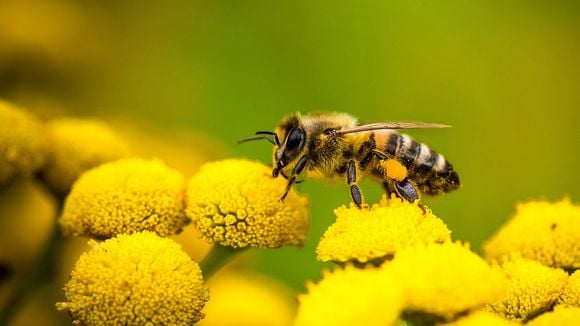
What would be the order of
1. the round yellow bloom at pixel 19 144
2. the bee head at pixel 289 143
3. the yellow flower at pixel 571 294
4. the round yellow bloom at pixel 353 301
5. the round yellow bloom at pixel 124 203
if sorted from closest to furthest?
the round yellow bloom at pixel 353 301 < the yellow flower at pixel 571 294 < the round yellow bloom at pixel 124 203 < the round yellow bloom at pixel 19 144 < the bee head at pixel 289 143

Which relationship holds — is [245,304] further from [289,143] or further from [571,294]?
[571,294]

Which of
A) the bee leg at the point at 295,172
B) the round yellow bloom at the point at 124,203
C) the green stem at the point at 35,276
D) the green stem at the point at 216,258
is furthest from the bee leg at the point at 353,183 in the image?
the green stem at the point at 35,276

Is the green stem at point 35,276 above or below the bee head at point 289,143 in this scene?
below

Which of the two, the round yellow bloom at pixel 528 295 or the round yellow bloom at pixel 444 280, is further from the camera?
the round yellow bloom at pixel 528 295

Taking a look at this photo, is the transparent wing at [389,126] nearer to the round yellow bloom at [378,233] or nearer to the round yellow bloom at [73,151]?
the round yellow bloom at [378,233]

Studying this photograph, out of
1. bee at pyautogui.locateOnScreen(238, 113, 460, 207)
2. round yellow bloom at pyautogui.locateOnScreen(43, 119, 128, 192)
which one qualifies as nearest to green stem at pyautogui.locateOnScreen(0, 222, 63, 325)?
round yellow bloom at pyautogui.locateOnScreen(43, 119, 128, 192)

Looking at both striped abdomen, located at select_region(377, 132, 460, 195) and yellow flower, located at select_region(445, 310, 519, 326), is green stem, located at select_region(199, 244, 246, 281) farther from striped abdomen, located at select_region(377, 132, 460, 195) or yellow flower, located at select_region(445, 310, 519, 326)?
yellow flower, located at select_region(445, 310, 519, 326)

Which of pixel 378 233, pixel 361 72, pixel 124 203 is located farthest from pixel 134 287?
pixel 361 72
